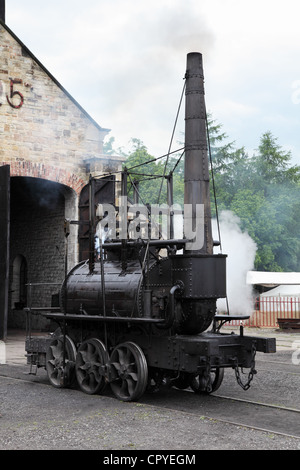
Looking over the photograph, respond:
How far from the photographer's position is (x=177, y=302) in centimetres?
890

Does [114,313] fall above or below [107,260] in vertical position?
below

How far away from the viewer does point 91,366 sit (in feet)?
31.3

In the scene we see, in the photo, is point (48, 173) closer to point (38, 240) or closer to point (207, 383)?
point (38, 240)

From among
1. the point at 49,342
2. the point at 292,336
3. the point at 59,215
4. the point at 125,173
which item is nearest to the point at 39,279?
the point at 59,215

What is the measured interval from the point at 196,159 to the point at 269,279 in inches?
776

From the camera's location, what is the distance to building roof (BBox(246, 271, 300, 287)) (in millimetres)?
27750

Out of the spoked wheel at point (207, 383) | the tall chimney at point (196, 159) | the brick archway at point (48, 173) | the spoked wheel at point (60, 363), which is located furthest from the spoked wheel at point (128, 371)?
the brick archway at point (48, 173)

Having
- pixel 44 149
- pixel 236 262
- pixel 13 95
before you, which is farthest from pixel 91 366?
pixel 236 262

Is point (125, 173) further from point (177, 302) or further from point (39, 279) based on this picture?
point (39, 279)

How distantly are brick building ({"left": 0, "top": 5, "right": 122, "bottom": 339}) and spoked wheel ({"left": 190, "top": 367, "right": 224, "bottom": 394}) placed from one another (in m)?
7.63

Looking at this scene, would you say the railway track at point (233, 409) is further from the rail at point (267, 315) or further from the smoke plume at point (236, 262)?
the smoke plume at point (236, 262)

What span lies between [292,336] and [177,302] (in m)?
12.0

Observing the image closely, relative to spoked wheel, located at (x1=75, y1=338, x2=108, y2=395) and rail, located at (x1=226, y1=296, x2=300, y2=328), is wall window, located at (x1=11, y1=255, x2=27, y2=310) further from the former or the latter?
spoked wheel, located at (x1=75, y1=338, x2=108, y2=395)

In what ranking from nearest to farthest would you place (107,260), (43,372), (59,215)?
(107,260) < (43,372) < (59,215)
